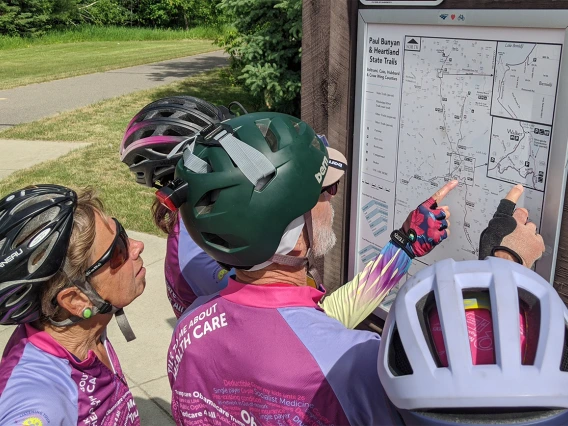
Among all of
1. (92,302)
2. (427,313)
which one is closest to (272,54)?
(92,302)

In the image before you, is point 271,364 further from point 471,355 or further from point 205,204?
point 471,355

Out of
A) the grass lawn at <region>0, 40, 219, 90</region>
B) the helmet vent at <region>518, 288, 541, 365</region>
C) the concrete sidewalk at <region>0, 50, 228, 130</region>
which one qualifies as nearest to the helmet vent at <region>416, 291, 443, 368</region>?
the helmet vent at <region>518, 288, 541, 365</region>

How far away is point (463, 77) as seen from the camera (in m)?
2.17

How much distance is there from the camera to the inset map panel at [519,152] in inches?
76.9

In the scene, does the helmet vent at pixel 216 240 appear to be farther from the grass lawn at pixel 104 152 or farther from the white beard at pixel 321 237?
the grass lawn at pixel 104 152

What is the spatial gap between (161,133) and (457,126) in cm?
118

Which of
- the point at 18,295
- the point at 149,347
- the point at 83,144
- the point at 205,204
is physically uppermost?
the point at 205,204

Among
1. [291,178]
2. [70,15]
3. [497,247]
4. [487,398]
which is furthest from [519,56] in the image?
[70,15]

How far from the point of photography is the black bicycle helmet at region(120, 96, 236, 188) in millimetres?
2572

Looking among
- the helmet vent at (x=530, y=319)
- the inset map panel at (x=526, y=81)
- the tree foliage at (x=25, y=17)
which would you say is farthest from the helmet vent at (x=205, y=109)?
the tree foliage at (x=25, y=17)

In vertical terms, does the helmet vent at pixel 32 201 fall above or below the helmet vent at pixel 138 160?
above

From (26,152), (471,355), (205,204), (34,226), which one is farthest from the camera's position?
(26,152)

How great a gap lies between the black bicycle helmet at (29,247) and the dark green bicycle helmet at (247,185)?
0.46 m

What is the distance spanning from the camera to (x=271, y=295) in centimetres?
174
